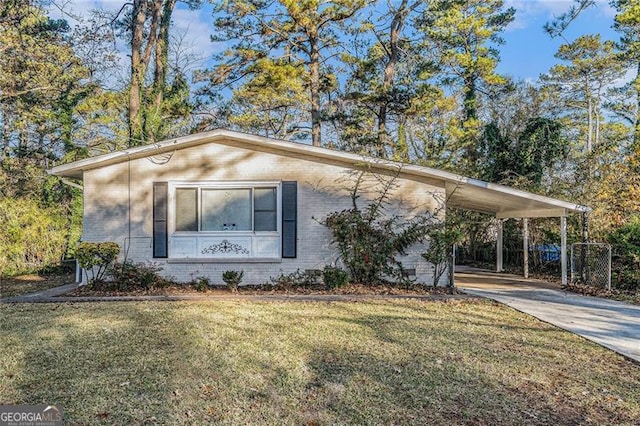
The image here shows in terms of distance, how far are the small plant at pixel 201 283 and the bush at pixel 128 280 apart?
0.66 meters

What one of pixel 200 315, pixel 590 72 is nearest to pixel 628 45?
pixel 590 72

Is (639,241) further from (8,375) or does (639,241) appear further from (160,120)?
(160,120)

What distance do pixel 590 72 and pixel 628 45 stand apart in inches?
106

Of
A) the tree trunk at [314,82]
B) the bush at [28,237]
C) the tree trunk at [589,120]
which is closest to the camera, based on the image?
the bush at [28,237]

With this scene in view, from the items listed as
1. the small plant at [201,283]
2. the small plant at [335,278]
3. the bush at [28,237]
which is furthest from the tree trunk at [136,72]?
the small plant at [335,278]

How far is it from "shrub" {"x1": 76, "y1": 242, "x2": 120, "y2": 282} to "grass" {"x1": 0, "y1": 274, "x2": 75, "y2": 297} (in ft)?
5.77

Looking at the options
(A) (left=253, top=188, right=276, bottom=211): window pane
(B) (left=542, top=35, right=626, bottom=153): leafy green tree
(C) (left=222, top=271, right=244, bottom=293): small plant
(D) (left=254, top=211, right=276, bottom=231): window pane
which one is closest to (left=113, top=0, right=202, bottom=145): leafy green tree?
(A) (left=253, top=188, right=276, bottom=211): window pane

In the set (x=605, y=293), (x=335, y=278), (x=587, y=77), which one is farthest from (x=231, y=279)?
(x=587, y=77)

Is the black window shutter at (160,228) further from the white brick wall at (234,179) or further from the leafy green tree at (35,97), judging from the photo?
the leafy green tree at (35,97)

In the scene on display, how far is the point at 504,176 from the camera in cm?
1658

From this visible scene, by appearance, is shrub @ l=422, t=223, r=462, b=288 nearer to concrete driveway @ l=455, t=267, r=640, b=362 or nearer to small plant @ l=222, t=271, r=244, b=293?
concrete driveway @ l=455, t=267, r=640, b=362

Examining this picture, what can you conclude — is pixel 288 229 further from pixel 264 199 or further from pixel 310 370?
pixel 310 370

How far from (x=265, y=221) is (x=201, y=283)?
199cm

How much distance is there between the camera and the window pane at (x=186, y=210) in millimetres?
9695
